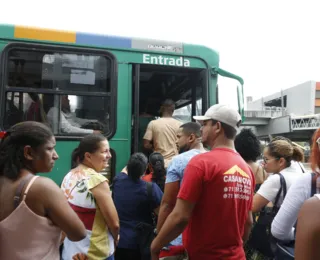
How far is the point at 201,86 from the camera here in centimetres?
539

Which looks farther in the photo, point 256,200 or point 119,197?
point 119,197

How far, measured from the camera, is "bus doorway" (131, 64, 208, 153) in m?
4.93

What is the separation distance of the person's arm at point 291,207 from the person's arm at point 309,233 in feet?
2.84

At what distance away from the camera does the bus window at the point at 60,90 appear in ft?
14.4

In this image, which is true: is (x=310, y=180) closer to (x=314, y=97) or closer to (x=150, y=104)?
(x=150, y=104)

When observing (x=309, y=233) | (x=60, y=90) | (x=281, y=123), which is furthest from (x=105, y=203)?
(x=281, y=123)

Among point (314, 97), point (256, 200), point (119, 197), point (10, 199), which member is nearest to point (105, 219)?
point (119, 197)

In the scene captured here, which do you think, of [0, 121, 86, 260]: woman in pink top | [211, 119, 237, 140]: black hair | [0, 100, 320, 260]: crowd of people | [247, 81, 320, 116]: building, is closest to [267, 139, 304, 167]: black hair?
[0, 100, 320, 260]: crowd of people

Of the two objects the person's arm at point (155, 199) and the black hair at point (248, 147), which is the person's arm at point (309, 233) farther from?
the black hair at point (248, 147)

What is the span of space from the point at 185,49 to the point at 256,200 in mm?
2809

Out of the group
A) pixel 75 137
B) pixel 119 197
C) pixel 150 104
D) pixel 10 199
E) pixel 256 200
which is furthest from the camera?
pixel 150 104

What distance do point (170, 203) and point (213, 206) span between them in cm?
56

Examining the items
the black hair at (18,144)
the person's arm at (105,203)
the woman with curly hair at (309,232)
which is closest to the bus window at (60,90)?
the person's arm at (105,203)

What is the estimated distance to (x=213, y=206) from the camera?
223 cm
